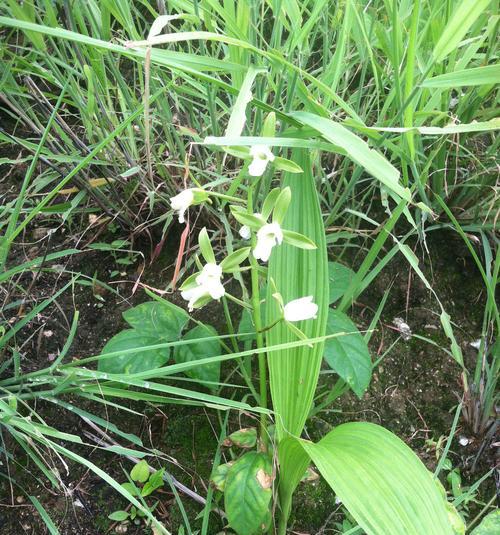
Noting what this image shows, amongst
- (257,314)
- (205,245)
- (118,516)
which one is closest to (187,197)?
(205,245)

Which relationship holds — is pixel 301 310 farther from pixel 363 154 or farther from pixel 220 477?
pixel 220 477

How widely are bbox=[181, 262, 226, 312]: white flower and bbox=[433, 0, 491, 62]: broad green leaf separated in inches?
14.9

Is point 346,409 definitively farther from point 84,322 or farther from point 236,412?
point 84,322

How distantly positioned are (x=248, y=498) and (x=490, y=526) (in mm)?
358

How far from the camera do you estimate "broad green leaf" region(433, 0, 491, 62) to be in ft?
2.04

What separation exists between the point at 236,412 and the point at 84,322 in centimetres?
36

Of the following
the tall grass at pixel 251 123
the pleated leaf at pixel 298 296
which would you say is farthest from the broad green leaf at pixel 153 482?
the pleated leaf at pixel 298 296

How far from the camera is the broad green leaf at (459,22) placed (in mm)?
621

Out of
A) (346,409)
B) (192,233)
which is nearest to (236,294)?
(192,233)

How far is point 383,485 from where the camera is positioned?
0.60 m

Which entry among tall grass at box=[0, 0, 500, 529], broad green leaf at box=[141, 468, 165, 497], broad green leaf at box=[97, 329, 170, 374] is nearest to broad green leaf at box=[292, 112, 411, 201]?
tall grass at box=[0, 0, 500, 529]

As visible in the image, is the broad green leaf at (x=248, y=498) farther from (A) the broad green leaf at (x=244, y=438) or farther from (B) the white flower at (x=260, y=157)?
(B) the white flower at (x=260, y=157)

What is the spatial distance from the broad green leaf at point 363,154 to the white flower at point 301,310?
0.17m

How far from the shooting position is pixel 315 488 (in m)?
0.91
